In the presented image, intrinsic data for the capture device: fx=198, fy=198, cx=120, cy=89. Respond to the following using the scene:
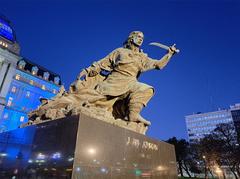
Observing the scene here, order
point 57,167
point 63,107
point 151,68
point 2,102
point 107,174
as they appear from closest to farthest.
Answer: point 57,167
point 107,174
point 63,107
point 151,68
point 2,102

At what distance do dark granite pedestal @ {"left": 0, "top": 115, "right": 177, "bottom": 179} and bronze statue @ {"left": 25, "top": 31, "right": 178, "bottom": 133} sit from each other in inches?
22.0

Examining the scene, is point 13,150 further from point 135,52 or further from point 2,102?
point 2,102

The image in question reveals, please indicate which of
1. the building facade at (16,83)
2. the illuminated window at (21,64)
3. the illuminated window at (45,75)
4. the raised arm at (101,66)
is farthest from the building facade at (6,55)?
the raised arm at (101,66)

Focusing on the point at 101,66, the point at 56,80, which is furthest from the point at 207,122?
the point at 101,66

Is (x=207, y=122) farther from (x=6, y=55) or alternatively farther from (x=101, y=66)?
(x=101, y=66)

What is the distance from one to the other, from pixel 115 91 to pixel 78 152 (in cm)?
225

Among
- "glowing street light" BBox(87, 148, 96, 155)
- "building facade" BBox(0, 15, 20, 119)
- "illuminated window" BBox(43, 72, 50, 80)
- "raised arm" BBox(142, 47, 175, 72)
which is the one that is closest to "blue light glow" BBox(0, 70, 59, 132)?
"illuminated window" BBox(43, 72, 50, 80)

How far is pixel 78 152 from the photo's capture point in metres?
3.00

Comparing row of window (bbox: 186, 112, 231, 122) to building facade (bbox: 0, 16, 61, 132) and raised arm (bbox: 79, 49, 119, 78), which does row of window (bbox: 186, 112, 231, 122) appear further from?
raised arm (bbox: 79, 49, 119, 78)

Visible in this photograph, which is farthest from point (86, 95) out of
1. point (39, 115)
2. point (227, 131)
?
point (227, 131)

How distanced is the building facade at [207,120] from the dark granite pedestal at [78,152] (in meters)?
88.4

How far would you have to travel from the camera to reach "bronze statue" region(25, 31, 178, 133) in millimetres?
4539

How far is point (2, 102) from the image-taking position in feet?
118

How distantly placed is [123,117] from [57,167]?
8.80 ft
